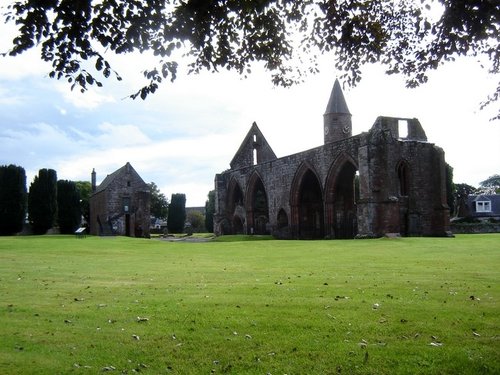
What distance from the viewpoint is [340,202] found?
41.6m

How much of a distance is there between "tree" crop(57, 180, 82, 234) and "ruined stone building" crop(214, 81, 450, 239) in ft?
64.9

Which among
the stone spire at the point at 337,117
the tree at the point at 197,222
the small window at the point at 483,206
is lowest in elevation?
the tree at the point at 197,222

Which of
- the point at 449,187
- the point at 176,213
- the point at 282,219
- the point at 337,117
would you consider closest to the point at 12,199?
the point at 282,219

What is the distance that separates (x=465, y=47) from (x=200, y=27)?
501 centimetres

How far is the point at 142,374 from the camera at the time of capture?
5.32 meters

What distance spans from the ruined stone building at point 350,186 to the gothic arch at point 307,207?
0.17 feet

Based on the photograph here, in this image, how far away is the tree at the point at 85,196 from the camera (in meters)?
74.2

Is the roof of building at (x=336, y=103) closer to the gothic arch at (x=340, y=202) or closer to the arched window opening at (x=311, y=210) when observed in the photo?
the arched window opening at (x=311, y=210)

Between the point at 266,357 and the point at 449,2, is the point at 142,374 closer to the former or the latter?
the point at 266,357

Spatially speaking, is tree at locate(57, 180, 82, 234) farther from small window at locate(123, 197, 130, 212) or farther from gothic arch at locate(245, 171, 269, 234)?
gothic arch at locate(245, 171, 269, 234)

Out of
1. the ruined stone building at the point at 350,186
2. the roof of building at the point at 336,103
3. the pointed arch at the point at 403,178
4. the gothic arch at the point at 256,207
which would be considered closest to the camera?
the ruined stone building at the point at 350,186

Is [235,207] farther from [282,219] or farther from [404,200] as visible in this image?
[404,200]

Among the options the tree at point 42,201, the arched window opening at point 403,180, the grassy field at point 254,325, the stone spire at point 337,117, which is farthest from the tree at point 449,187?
the grassy field at point 254,325

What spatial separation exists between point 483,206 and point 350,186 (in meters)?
29.1
